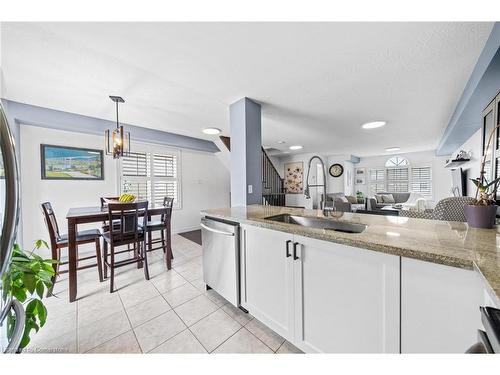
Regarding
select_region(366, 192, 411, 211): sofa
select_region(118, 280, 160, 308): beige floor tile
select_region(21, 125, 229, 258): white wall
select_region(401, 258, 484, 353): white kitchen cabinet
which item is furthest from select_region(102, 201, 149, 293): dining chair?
select_region(366, 192, 411, 211): sofa

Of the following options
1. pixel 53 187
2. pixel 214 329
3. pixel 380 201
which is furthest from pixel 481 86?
pixel 380 201

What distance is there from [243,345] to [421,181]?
8.14 m

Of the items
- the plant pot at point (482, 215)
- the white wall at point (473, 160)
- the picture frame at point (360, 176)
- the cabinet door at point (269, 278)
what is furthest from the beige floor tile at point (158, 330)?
the picture frame at point (360, 176)

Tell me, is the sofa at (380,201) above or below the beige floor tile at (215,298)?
above

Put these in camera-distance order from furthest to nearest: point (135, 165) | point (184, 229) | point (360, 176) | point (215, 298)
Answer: point (360, 176) < point (184, 229) < point (135, 165) < point (215, 298)

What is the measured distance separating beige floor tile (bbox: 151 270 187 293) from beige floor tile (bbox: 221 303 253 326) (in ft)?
2.40

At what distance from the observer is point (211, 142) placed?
473 centimetres

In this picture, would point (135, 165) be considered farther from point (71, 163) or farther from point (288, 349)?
point (288, 349)

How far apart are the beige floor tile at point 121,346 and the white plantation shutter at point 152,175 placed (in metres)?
2.65

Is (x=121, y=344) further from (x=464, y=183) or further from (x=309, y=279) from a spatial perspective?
(x=464, y=183)

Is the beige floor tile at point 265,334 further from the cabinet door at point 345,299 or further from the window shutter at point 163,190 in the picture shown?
the window shutter at point 163,190

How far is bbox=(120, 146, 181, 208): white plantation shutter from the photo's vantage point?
382cm

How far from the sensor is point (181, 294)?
1.97 meters

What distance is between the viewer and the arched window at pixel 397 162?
6.88 m
